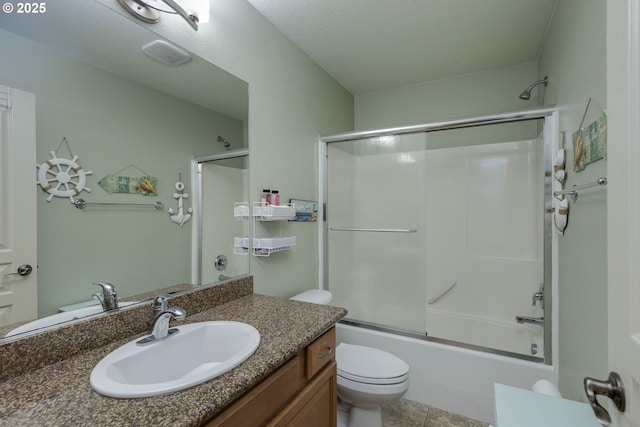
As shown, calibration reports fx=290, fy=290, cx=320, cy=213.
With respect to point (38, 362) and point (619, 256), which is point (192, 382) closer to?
point (38, 362)

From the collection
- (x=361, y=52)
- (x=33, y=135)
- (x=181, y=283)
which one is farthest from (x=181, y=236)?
(x=361, y=52)

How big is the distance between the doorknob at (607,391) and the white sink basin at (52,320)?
1.32m

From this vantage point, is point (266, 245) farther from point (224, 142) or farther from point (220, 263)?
point (224, 142)

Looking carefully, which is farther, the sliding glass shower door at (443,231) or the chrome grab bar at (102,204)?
the sliding glass shower door at (443,231)

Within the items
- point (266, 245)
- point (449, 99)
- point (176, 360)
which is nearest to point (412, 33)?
point (449, 99)

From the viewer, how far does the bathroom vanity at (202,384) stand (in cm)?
62

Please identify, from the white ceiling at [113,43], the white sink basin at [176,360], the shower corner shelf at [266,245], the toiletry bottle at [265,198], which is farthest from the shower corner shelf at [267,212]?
the white sink basin at [176,360]

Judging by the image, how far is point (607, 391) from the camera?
0.57 metres

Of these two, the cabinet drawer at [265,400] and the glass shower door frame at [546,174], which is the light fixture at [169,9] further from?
the cabinet drawer at [265,400]

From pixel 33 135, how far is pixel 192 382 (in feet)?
2.73

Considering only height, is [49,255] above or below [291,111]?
below

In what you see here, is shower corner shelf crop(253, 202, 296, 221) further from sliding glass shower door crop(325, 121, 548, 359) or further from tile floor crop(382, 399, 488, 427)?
tile floor crop(382, 399, 488, 427)

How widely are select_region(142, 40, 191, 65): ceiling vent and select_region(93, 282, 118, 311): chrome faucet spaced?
90 centimetres

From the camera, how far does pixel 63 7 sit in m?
0.94
